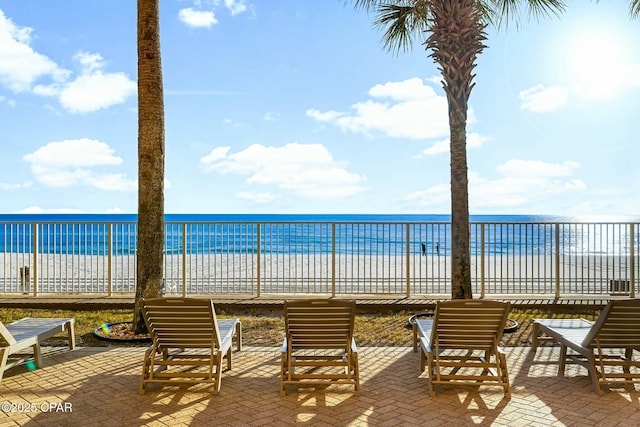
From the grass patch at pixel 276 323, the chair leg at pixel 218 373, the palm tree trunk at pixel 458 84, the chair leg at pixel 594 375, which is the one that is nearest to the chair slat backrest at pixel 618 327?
the chair leg at pixel 594 375

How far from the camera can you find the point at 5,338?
500cm

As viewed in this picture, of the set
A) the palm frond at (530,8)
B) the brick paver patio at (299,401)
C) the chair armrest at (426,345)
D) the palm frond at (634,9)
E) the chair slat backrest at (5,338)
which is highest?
the palm frond at (634,9)

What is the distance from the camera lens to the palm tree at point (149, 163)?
7309 millimetres

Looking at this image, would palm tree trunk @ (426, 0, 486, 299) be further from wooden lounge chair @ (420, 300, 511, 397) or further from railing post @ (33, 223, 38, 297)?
railing post @ (33, 223, 38, 297)

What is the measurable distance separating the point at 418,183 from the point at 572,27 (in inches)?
2579

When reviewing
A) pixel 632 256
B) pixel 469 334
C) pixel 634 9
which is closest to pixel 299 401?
pixel 469 334

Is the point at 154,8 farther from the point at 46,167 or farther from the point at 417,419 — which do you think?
the point at 46,167

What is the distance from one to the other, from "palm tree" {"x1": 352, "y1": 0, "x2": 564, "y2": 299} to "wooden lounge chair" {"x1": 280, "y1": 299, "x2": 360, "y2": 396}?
11.4 ft

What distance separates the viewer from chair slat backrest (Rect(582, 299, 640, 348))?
4.72 metres

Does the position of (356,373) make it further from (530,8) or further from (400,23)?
(530,8)

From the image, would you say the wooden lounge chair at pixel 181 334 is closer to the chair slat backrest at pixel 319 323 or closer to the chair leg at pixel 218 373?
the chair leg at pixel 218 373

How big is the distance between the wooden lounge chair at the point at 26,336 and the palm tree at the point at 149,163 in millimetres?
1224

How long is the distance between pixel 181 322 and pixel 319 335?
1.40 m

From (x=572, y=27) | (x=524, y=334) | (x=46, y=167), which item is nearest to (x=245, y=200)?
(x=46, y=167)
